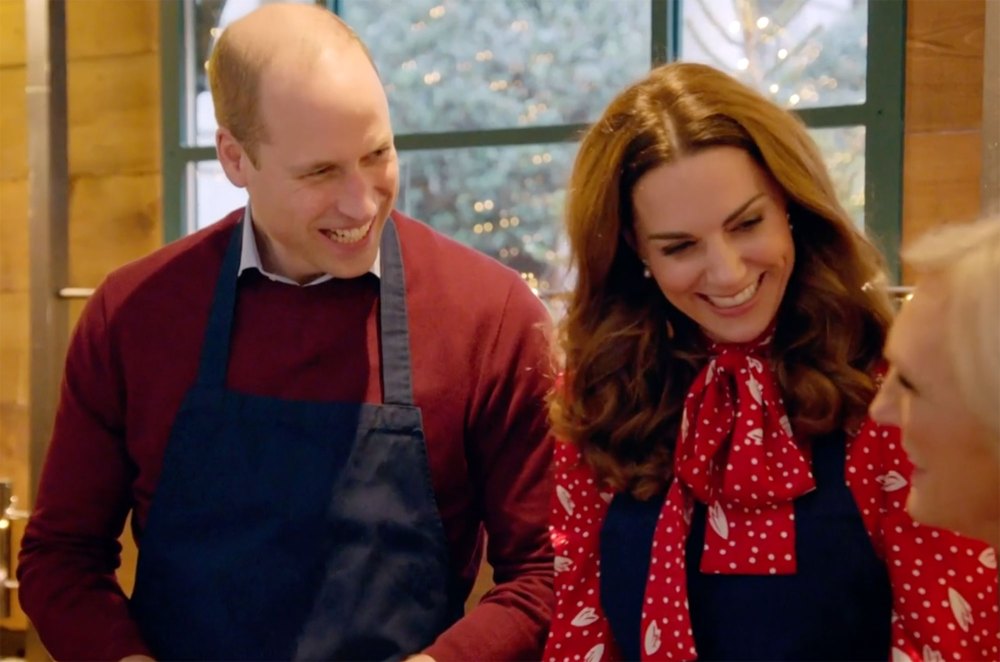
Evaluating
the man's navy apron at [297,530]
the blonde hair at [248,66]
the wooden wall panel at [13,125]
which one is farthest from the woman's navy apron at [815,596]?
the wooden wall panel at [13,125]

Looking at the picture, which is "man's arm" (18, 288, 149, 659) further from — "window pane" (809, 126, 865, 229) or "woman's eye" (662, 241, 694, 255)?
"window pane" (809, 126, 865, 229)

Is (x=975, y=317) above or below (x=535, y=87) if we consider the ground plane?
below

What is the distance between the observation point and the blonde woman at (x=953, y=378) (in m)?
0.97

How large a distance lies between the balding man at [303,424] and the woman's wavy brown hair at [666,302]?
0.15 meters

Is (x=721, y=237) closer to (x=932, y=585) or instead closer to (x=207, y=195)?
(x=932, y=585)

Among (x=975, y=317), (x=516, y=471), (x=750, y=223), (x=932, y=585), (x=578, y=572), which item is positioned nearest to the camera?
(x=975, y=317)

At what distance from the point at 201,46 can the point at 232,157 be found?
41.9 inches

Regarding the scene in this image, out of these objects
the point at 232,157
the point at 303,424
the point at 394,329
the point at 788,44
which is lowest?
the point at 303,424

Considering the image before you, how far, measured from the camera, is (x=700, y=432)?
1.37m

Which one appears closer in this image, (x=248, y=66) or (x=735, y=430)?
(x=735, y=430)

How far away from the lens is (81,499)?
5.32ft

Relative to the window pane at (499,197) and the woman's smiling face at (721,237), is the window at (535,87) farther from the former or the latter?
the woman's smiling face at (721,237)

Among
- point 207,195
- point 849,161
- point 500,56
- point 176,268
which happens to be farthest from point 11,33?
point 849,161

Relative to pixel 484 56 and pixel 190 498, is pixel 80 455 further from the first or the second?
pixel 484 56
